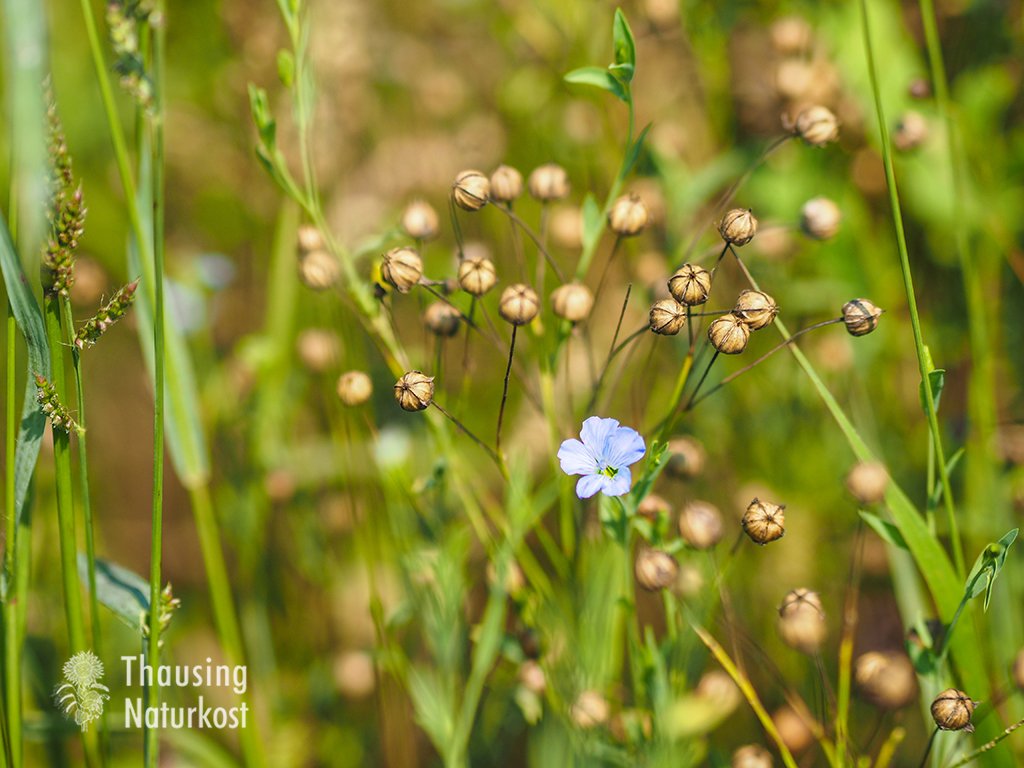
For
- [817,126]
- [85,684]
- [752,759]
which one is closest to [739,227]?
[817,126]

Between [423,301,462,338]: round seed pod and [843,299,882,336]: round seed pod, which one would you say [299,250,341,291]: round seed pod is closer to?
[423,301,462,338]: round seed pod

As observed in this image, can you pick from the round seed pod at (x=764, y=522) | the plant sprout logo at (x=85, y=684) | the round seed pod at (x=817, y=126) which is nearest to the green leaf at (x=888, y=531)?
the round seed pod at (x=764, y=522)

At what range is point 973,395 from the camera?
6.34 ft

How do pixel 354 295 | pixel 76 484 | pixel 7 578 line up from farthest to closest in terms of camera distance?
1. pixel 76 484
2. pixel 354 295
3. pixel 7 578

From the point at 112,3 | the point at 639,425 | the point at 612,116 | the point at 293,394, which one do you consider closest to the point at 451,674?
the point at 639,425

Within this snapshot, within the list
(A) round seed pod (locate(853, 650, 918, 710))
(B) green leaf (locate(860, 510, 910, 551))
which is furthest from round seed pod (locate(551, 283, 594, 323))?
(A) round seed pod (locate(853, 650, 918, 710))

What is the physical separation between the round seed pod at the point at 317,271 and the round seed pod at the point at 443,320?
18 centimetres

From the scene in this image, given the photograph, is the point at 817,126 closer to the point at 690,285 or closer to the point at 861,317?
the point at 861,317

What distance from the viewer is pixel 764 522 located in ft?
3.76

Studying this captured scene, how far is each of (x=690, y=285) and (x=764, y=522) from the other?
333 mm

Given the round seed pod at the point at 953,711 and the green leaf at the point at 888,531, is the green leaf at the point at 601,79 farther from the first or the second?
the round seed pod at the point at 953,711

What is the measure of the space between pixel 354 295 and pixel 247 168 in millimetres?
1587

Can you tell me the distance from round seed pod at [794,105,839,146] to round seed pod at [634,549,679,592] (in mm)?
717

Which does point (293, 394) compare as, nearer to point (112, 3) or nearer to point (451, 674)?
point (451, 674)
